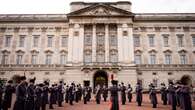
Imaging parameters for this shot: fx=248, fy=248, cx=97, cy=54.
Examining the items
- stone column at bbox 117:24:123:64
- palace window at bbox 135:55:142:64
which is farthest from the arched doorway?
palace window at bbox 135:55:142:64

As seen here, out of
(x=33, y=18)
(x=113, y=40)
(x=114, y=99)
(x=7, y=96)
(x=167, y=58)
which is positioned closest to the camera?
(x=114, y=99)

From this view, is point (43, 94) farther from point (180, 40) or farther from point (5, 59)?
point (180, 40)

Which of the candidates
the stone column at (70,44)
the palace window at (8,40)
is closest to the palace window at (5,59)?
the palace window at (8,40)

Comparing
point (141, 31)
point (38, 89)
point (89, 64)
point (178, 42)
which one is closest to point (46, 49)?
point (89, 64)

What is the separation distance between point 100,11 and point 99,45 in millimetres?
6791

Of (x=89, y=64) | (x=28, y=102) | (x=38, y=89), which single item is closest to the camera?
(x=28, y=102)

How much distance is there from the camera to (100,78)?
49938 mm

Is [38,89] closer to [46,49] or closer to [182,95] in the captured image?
[182,95]

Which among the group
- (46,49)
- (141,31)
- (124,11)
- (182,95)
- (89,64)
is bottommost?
(182,95)

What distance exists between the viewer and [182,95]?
17469 millimetres

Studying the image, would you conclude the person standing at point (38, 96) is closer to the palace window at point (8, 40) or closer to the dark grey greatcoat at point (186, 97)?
the dark grey greatcoat at point (186, 97)

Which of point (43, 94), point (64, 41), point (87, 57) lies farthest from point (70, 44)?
point (43, 94)

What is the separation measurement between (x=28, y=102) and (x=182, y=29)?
4299 centimetres

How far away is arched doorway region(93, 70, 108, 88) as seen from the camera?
46.8m
